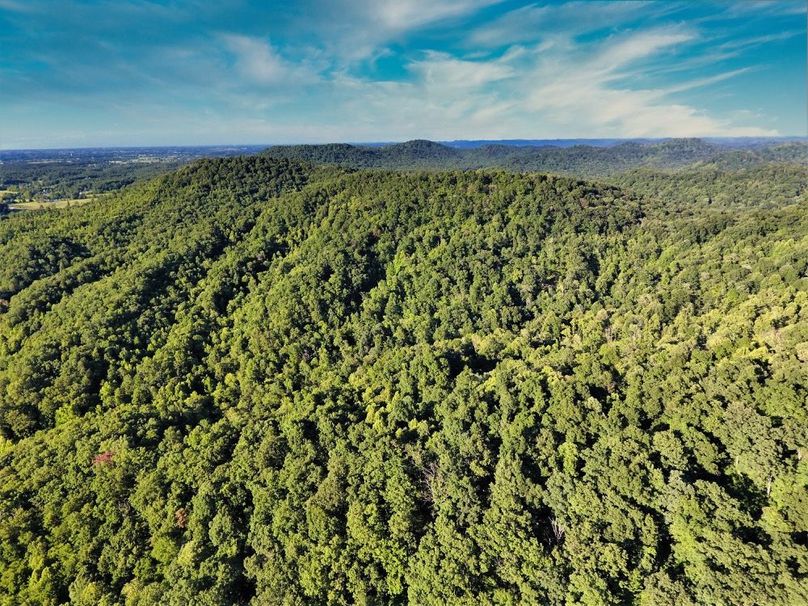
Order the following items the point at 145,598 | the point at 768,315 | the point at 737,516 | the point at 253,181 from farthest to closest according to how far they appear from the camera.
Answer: the point at 253,181
the point at 768,315
the point at 145,598
the point at 737,516

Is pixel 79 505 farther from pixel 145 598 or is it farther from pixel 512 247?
pixel 512 247

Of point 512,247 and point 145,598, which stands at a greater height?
point 512,247

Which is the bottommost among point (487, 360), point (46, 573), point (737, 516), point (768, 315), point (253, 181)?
point (46, 573)

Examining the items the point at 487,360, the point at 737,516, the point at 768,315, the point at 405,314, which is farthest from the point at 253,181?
the point at 737,516

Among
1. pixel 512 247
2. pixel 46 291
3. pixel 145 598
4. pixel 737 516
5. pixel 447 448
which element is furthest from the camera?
pixel 512 247

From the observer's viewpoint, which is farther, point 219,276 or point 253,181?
point 253,181

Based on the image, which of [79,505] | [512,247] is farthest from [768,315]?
[79,505]
